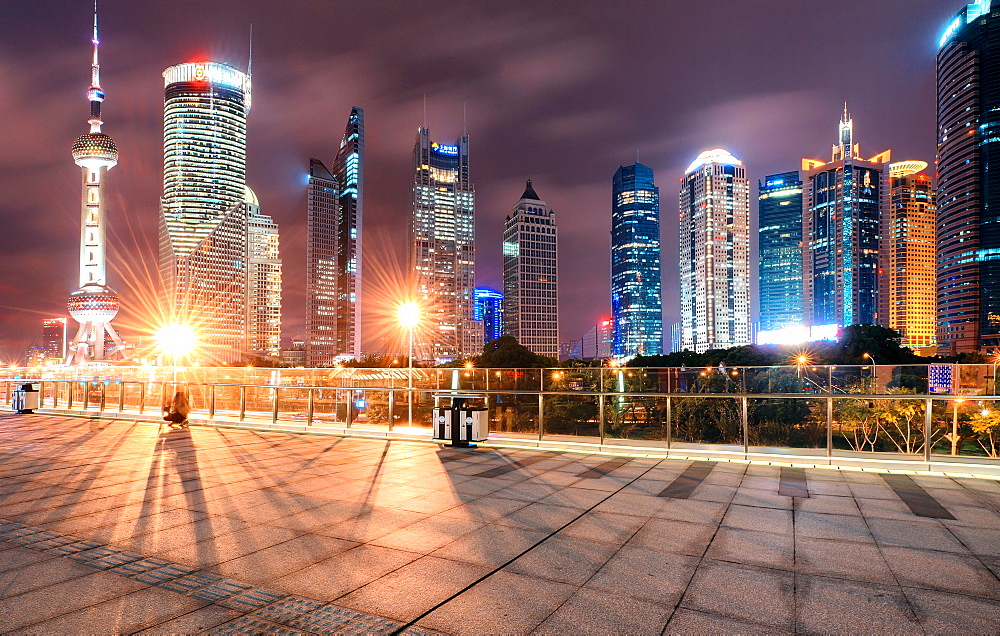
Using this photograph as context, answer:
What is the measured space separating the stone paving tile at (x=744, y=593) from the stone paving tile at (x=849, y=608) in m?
0.11

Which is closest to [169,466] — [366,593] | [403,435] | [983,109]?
[403,435]

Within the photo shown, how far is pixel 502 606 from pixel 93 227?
567 feet

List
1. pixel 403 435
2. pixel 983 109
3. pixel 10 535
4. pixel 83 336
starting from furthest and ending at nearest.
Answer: pixel 983 109 < pixel 83 336 < pixel 403 435 < pixel 10 535

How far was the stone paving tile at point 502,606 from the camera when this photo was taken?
4.46 meters

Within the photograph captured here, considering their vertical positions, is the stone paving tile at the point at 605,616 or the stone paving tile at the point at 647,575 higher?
the stone paving tile at the point at 605,616

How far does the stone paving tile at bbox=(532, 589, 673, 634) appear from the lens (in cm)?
439

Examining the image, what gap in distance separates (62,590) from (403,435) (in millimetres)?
10995

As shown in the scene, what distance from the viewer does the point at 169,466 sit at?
1158 centimetres

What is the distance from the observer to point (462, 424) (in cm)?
1460

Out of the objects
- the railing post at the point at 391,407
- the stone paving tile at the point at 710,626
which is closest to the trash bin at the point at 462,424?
the railing post at the point at 391,407

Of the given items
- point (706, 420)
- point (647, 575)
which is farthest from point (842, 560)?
point (706, 420)

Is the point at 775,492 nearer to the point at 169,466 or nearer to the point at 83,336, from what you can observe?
the point at 169,466

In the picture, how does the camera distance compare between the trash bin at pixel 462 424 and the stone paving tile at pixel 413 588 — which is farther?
the trash bin at pixel 462 424

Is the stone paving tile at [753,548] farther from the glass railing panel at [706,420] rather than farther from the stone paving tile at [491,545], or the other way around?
the glass railing panel at [706,420]
